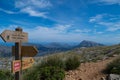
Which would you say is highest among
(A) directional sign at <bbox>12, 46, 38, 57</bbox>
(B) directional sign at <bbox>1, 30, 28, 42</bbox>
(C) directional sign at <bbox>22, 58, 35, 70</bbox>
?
(B) directional sign at <bbox>1, 30, 28, 42</bbox>

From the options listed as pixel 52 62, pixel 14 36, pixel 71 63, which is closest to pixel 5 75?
pixel 52 62

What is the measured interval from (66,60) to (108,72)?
224 cm

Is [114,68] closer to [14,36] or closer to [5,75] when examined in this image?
[5,75]

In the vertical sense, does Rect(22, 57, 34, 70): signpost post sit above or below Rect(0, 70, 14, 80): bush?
above

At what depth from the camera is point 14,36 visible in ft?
23.2

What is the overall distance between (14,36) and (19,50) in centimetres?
50

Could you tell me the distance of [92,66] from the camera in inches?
536

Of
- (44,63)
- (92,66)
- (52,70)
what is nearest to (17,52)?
(52,70)

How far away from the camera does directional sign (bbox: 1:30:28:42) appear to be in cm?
661

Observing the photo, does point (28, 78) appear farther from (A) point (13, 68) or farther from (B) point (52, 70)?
(A) point (13, 68)

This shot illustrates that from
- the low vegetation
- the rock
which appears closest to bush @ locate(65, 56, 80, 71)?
the low vegetation

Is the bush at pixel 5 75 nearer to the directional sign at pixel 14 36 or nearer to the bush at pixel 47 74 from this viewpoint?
the bush at pixel 47 74

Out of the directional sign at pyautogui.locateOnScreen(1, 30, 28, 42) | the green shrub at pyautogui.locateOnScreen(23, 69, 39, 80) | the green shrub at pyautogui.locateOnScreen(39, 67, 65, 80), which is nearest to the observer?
the directional sign at pyautogui.locateOnScreen(1, 30, 28, 42)

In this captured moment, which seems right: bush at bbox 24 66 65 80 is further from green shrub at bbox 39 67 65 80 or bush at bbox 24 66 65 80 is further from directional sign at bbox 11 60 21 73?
directional sign at bbox 11 60 21 73
